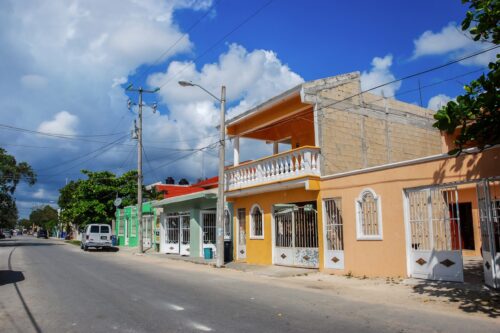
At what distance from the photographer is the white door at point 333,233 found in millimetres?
15427

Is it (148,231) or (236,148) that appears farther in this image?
(148,231)

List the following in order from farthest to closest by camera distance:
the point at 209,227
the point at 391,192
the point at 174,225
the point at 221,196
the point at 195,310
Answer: the point at 174,225
the point at 209,227
the point at 221,196
the point at 391,192
the point at 195,310

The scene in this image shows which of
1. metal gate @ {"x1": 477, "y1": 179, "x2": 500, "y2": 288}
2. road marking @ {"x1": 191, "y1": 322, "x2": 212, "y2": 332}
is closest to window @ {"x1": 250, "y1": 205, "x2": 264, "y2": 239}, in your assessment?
metal gate @ {"x1": 477, "y1": 179, "x2": 500, "y2": 288}

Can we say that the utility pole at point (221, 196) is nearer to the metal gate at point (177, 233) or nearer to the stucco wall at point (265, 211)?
the stucco wall at point (265, 211)

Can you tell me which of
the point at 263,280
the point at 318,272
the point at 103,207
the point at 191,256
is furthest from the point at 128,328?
the point at 103,207

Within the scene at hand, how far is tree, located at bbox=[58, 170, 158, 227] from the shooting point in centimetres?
4200

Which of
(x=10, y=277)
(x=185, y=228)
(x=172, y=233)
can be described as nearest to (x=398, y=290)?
(x=10, y=277)

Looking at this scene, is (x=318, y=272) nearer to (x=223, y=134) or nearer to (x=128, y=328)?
(x=223, y=134)

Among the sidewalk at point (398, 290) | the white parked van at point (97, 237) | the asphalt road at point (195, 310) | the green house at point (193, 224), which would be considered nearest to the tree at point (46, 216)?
the white parked van at point (97, 237)

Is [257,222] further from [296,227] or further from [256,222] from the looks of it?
[296,227]

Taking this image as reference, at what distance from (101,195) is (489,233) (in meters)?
38.5

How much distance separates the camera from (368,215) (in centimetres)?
1455

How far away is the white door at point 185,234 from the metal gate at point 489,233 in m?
18.4

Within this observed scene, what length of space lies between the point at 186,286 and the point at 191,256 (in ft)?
44.3
